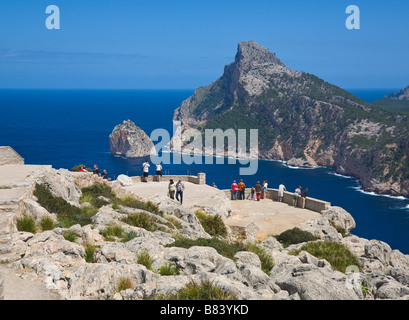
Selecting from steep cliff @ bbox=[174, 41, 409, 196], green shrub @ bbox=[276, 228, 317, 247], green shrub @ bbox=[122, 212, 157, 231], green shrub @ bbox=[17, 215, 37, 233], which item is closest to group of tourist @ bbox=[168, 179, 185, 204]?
green shrub @ bbox=[276, 228, 317, 247]

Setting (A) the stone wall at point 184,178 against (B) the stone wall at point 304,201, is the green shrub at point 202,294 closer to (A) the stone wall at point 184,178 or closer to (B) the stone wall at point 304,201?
(B) the stone wall at point 304,201

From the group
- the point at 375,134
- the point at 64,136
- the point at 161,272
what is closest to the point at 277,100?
the point at 375,134

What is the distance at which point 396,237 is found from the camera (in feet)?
256

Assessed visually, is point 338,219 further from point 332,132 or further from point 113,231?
point 332,132

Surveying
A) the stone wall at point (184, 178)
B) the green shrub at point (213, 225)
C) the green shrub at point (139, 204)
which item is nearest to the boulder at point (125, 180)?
the stone wall at point (184, 178)

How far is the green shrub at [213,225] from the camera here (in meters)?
20.4

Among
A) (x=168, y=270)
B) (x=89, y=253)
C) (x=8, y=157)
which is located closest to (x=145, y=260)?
(x=168, y=270)

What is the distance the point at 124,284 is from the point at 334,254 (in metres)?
8.86

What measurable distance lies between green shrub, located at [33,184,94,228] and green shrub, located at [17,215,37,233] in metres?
1.11

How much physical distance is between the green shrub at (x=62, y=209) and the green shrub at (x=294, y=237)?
29.5 ft

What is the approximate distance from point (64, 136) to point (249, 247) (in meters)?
169

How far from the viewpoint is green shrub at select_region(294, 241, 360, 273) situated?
14141mm

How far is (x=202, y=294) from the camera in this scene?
802 cm
